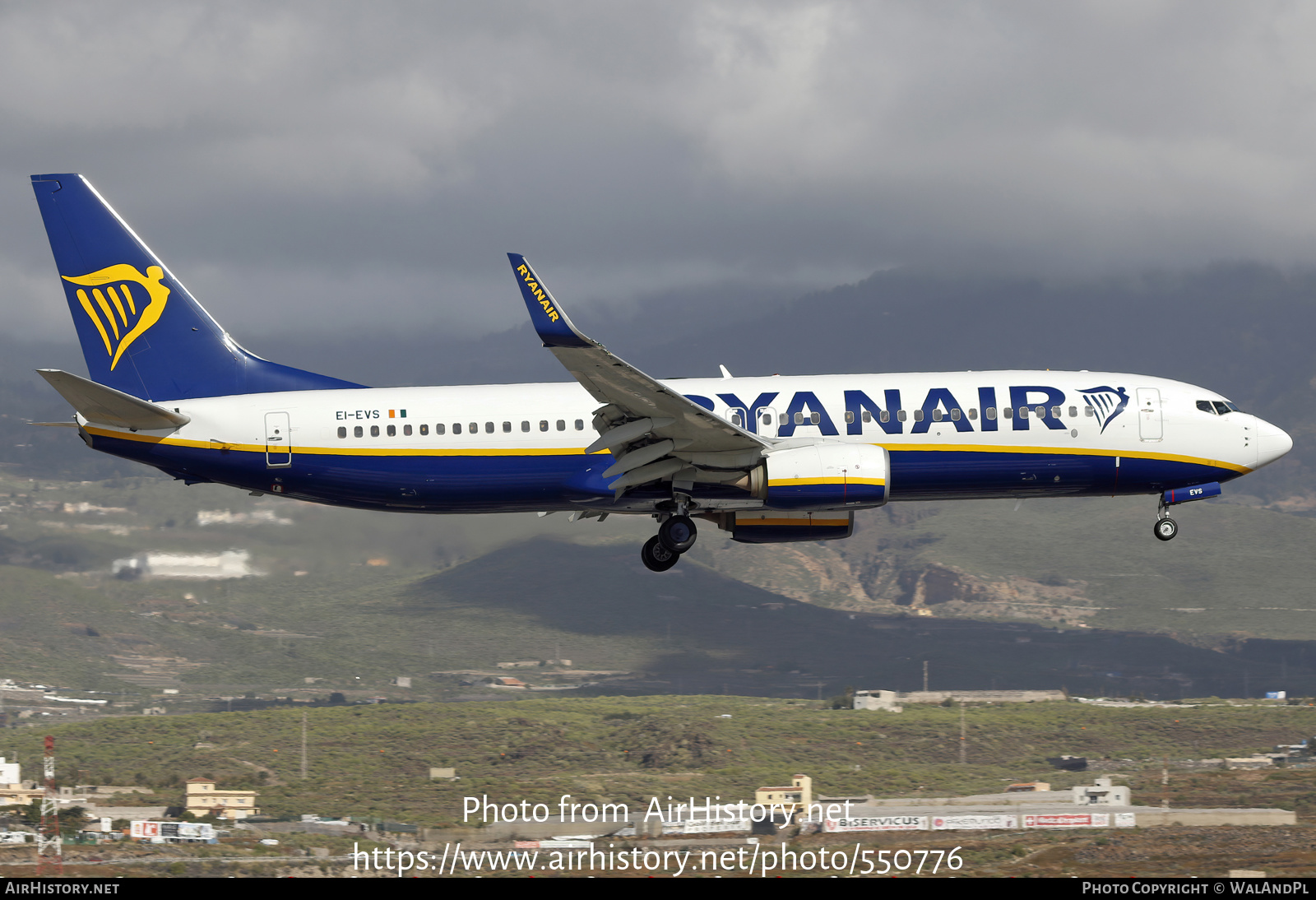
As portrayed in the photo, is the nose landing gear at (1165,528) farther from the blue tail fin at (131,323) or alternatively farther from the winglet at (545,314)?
the blue tail fin at (131,323)

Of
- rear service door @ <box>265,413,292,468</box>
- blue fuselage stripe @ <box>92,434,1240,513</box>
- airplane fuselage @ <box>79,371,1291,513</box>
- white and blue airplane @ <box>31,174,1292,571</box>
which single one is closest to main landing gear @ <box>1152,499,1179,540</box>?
white and blue airplane @ <box>31,174,1292,571</box>

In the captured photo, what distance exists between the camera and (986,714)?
169m

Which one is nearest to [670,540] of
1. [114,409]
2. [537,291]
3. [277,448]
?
[537,291]

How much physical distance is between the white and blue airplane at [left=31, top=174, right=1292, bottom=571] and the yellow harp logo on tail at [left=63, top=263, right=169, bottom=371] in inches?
2.3

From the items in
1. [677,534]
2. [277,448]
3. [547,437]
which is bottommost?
[677,534]

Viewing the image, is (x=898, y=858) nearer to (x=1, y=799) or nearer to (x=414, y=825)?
(x=414, y=825)

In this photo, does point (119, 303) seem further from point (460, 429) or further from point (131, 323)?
point (460, 429)

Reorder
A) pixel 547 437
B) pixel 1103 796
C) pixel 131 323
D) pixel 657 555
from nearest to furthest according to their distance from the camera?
pixel 547 437 < pixel 657 555 < pixel 131 323 < pixel 1103 796

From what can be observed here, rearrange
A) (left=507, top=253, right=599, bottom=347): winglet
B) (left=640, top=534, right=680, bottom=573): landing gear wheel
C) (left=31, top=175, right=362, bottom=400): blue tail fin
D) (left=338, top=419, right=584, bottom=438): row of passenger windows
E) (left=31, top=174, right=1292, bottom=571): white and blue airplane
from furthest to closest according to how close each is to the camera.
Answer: (left=31, top=175, right=362, bottom=400): blue tail fin < (left=640, top=534, right=680, bottom=573): landing gear wheel < (left=338, top=419, right=584, bottom=438): row of passenger windows < (left=31, top=174, right=1292, bottom=571): white and blue airplane < (left=507, top=253, right=599, bottom=347): winglet

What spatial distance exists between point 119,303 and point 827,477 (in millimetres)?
24409

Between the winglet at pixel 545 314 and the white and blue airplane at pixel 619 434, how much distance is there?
343cm

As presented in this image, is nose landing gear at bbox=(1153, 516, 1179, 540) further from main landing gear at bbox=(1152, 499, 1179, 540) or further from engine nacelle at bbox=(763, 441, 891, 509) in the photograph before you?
engine nacelle at bbox=(763, 441, 891, 509)

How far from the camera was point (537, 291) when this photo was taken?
38.2 m

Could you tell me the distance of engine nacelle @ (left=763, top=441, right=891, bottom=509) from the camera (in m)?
42.4
